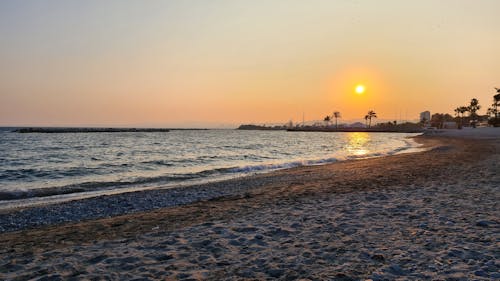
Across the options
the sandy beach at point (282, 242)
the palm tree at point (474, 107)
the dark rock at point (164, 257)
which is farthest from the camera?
the palm tree at point (474, 107)

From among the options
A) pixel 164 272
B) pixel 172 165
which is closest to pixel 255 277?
pixel 164 272

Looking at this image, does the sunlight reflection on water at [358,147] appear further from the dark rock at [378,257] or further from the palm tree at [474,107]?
the palm tree at [474,107]

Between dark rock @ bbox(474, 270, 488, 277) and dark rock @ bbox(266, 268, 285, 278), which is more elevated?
dark rock @ bbox(474, 270, 488, 277)

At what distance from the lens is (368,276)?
16.9ft

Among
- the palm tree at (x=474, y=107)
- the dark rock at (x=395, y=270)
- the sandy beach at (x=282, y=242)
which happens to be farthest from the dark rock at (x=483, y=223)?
the palm tree at (x=474, y=107)

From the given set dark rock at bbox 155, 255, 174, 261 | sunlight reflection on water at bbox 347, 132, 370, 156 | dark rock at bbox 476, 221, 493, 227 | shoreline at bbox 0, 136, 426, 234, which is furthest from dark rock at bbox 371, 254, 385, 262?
sunlight reflection on water at bbox 347, 132, 370, 156

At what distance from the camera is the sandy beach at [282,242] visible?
215 inches

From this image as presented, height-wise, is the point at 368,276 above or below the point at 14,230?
above

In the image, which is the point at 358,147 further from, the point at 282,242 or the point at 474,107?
the point at 474,107

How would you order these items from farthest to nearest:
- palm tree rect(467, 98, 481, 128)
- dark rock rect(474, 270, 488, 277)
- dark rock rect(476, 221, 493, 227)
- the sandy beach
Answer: palm tree rect(467, 98, 481, 128), dark rock rect(476, 221, 493, 227), the sandy beach, dark rock rect(474, 270, 488, 277)

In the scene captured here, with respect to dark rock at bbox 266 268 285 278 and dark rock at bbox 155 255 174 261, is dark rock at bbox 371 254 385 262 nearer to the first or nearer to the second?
dark rock at bbox 266 268 285 278

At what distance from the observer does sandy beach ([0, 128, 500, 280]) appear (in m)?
5.45

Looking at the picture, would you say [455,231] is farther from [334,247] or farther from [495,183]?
[495,183]

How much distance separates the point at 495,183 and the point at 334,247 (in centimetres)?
1018
